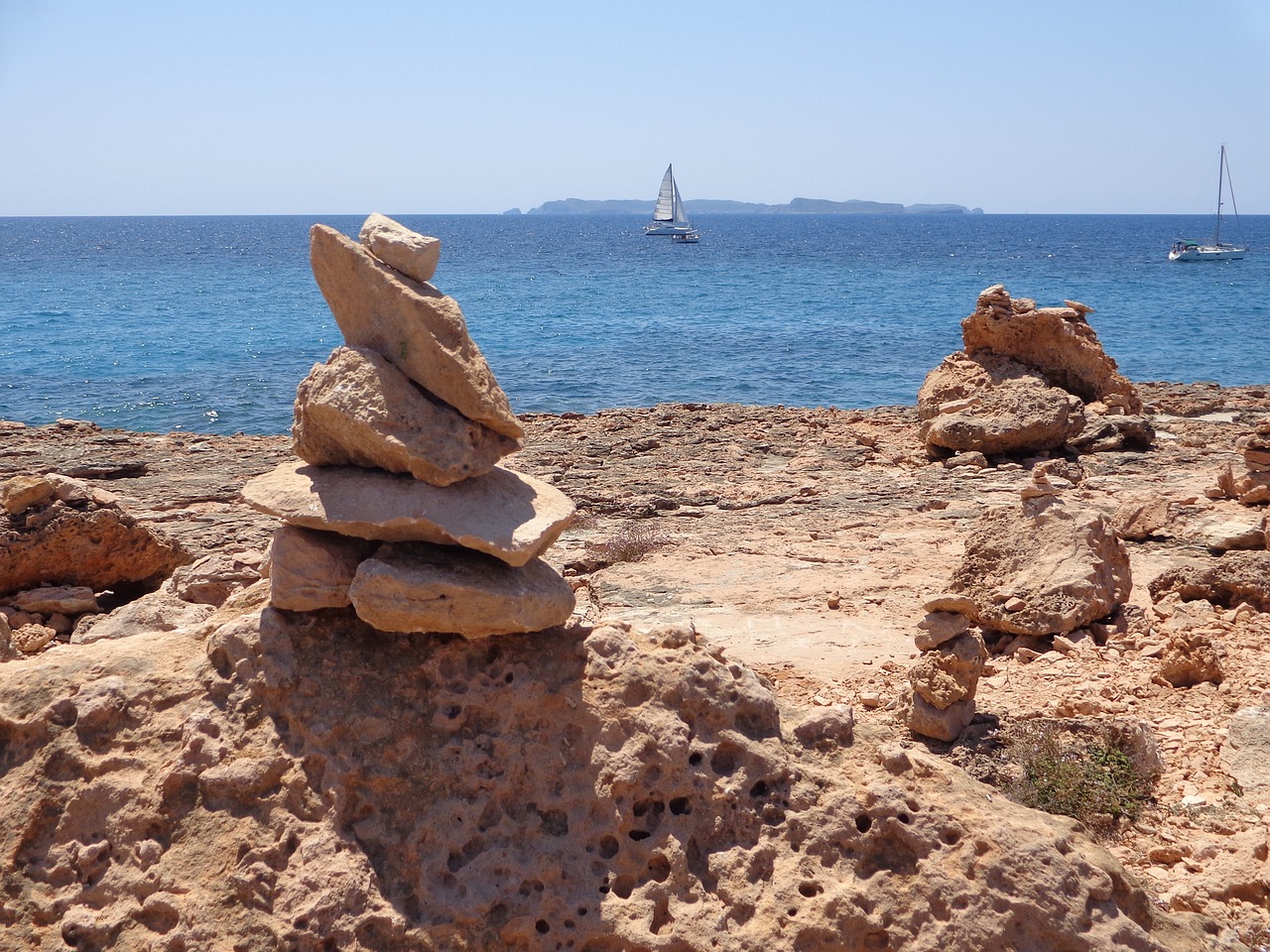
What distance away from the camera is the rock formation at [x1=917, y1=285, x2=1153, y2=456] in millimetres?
11992

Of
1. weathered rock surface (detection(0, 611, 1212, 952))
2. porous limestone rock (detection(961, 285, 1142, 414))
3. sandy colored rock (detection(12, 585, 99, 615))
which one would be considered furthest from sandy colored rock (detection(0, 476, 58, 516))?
porous limestone rock (detection(961, 285, 1142, 414))

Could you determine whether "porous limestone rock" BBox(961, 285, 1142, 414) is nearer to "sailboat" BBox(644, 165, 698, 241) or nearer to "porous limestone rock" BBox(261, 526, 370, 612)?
"porous limestone rock" BBox(261, 526, 370, 612)

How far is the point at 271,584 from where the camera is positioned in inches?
146

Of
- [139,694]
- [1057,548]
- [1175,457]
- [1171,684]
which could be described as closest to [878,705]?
[1171,684]

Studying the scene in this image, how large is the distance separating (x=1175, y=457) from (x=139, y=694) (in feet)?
36.4

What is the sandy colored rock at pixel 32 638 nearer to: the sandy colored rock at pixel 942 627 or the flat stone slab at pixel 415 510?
the flat stone slab at pixel 415 510

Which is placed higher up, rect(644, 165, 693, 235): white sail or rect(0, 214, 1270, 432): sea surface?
rect(644, 165, 693, 235): white sail

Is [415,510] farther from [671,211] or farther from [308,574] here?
[671,211]

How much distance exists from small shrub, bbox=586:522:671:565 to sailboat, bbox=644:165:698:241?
84967 millimetres

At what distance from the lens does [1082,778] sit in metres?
4.50

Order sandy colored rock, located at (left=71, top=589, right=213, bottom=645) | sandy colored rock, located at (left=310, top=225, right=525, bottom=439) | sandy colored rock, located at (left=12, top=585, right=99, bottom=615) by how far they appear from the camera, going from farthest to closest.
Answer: sandy colored rock, located at (left=12, top=585, right=99, bottom=615)
sandy colored rock, located at (left=71, top=589, right=213, bottom=645)
sandy colored rock, located at (left=310, top=225, right=525, bottom=439)

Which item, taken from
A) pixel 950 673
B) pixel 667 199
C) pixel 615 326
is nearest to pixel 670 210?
pixel 667 199

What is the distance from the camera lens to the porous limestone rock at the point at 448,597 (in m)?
3.51

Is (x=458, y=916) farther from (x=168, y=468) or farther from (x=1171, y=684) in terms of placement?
(x=168, y=468)
